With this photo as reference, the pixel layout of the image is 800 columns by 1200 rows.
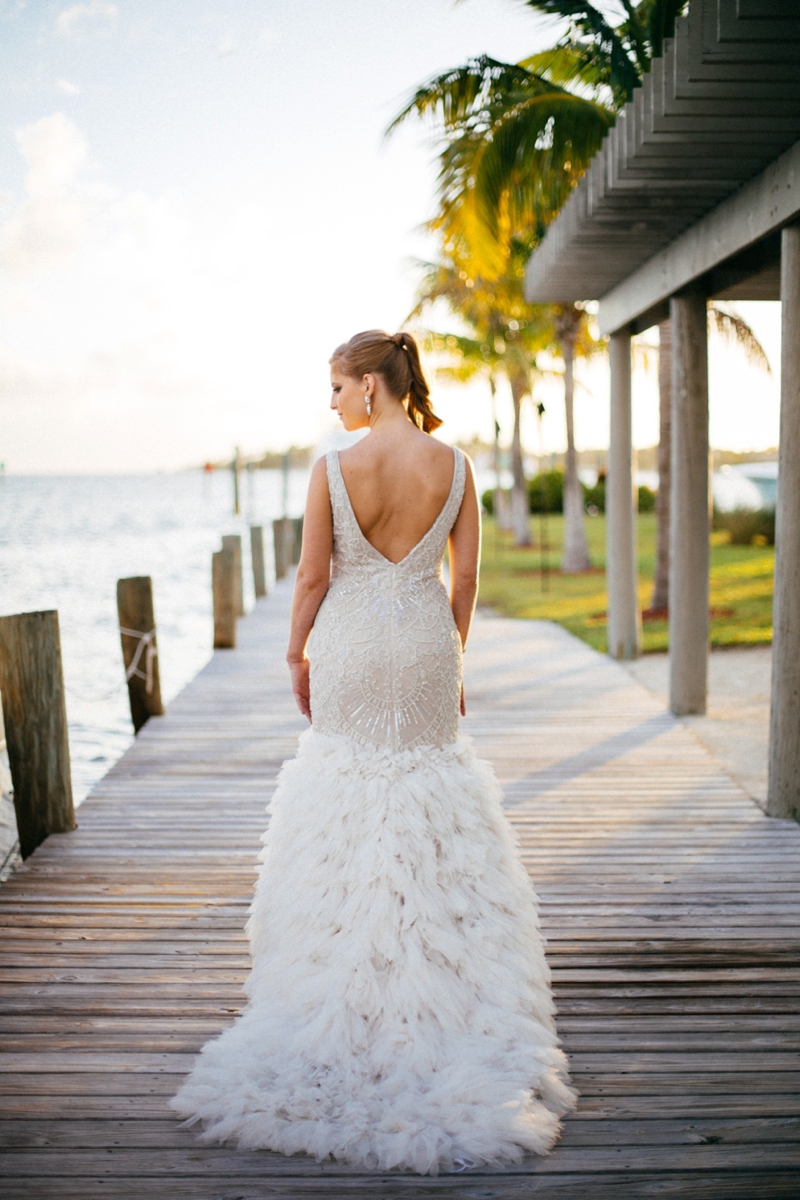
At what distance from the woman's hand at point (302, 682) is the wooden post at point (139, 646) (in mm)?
4241

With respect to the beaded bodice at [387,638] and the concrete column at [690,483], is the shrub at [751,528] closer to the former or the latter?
the concrete column at [690,483]

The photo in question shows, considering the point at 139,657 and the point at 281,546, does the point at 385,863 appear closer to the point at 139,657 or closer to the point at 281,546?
the point at 139,657

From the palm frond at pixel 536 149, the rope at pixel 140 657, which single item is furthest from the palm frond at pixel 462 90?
the rope at pixel 140 657

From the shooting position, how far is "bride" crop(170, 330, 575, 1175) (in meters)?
2.37

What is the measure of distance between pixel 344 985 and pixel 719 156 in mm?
4255

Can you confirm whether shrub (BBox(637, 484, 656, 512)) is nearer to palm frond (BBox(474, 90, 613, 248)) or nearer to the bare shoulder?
palm frond (BBox(474, 90, 613, 248))

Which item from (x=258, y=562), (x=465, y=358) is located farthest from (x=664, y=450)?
(x=465, y=358)

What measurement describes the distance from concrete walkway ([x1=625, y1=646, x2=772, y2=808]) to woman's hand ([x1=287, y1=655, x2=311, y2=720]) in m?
3.09

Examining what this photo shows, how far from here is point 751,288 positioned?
23.6 feet

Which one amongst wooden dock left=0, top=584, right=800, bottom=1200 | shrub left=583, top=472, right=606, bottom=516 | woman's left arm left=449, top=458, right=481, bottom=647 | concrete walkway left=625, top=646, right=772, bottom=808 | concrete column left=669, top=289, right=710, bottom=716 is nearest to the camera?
wooden dock left=0, top=584, right=800, bottom=1200

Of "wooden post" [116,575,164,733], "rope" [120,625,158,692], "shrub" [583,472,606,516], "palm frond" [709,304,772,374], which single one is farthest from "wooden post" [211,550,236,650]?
"shrub" [583,472,606,516]

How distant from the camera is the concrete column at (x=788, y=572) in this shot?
15.0 feet

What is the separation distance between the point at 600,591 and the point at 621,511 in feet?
24.4

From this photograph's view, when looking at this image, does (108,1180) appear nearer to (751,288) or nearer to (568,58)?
(751,288)
